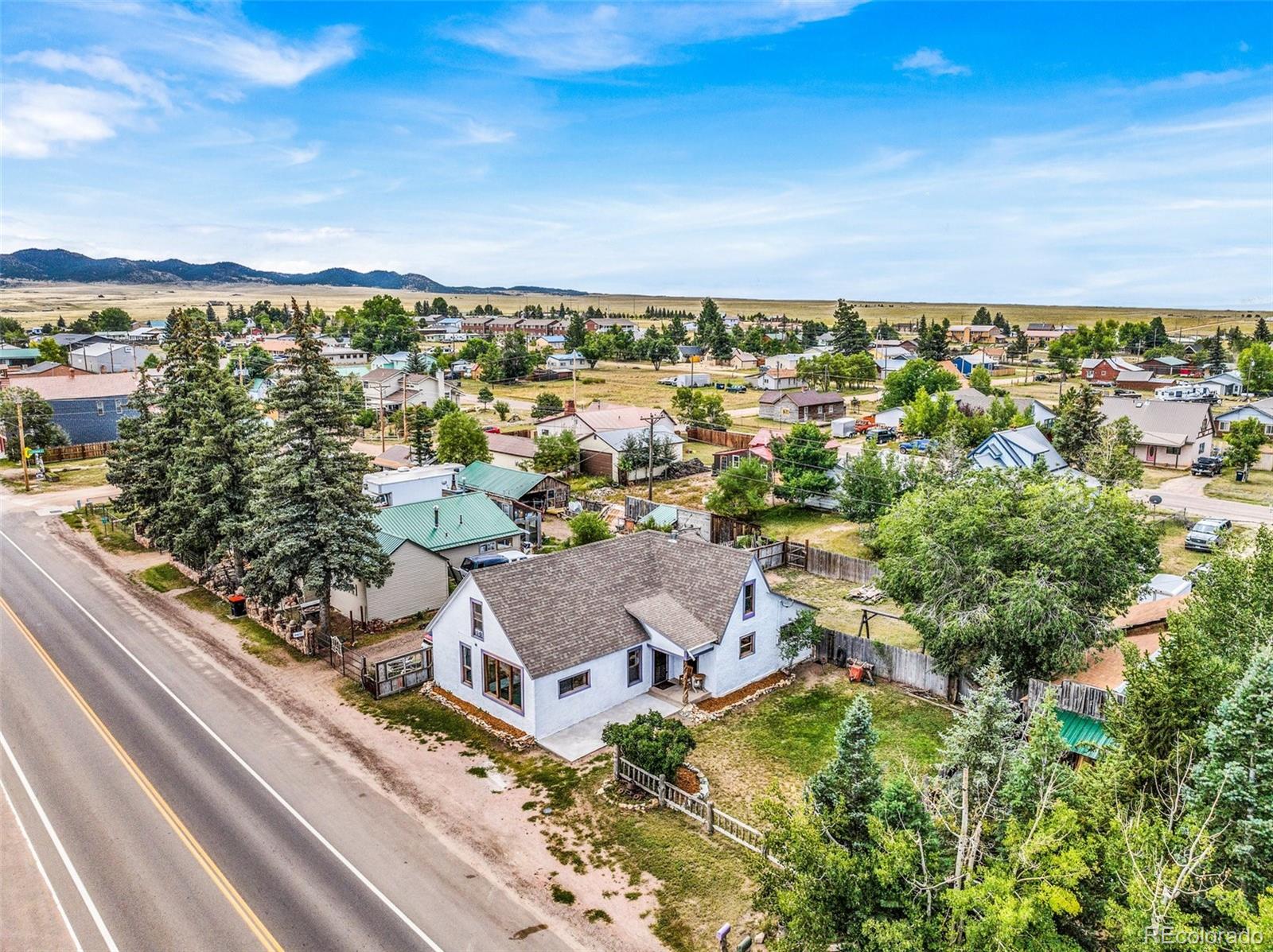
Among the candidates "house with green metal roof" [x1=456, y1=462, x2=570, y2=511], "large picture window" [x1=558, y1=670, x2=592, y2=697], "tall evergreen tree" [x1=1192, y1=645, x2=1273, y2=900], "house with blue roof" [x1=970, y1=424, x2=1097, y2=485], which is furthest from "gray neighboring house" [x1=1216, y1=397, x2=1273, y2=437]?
"tall evergreen tree" [x1=1192, y1=645, x2=1273, y2=900]

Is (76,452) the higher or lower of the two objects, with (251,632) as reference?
higher

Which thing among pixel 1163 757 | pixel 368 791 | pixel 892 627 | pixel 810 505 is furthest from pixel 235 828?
pixel 810 505

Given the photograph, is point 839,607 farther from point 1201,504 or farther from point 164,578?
point 164,578

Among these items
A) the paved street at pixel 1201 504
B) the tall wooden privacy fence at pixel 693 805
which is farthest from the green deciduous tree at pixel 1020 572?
the paved street at pixel 1201 504

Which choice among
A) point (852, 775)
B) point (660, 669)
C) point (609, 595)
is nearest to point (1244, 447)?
point (660, 669)

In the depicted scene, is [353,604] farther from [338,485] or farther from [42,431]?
[42,431]
